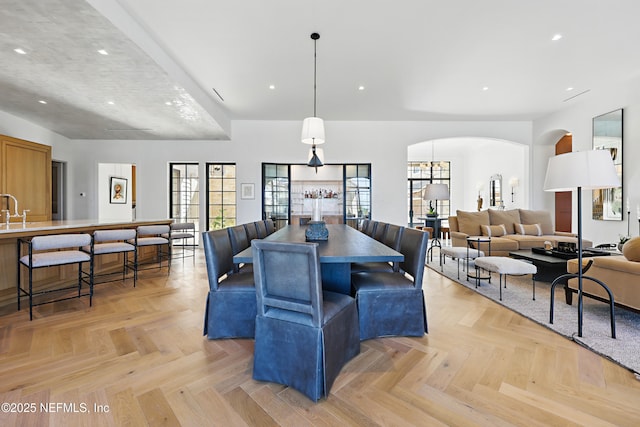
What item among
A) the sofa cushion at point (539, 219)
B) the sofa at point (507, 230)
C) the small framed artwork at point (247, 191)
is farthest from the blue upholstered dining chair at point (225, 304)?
the sofa cushion at point (539, 219)

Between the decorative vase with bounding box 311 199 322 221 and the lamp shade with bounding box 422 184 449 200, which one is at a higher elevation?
the lamp shade with bounding box 422 184 449 200

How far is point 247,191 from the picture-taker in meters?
6.58

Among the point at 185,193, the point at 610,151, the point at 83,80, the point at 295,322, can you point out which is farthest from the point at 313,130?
the point at 610,151

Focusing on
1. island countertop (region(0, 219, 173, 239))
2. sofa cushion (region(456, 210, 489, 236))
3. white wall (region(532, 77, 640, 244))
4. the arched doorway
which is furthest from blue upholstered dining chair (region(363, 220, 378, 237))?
the arched doorway

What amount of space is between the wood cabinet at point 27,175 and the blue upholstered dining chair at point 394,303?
5.82 m

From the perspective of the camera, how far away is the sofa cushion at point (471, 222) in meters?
5.41

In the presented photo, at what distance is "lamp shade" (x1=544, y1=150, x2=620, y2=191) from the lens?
6.82 feet

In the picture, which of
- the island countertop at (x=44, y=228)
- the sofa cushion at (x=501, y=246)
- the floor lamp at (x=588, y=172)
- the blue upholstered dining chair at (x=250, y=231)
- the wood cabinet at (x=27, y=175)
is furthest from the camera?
the sofa cushion at (x=501, y=246)

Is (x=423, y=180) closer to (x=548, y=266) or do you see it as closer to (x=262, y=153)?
(x=262, y=153)

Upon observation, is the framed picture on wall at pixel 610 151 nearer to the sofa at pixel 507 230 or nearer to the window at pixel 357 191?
the sofa at pixel 507 230

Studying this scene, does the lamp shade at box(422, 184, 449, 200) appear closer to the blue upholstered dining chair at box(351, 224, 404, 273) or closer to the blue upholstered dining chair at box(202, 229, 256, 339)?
the blue upholstered dining chair at box(351, 224, 404, 273)

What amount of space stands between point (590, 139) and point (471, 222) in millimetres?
2664

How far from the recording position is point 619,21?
308cm

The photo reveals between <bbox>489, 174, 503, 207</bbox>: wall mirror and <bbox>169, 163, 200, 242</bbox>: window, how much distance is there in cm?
835
